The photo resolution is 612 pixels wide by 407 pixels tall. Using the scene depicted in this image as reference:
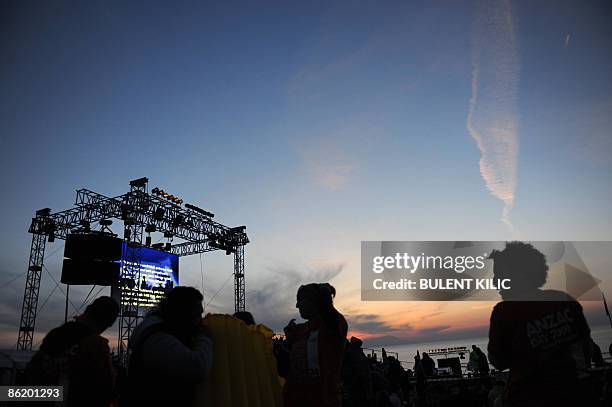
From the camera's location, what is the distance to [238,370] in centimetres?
217

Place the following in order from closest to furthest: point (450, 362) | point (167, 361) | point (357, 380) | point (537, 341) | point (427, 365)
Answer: point (167, 361) < point (537, 341) < point (357, 380) < point (427, 365) < point (450, 362)

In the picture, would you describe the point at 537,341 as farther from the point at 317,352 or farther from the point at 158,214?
the point at 158,214

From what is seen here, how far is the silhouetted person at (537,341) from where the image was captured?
203cm

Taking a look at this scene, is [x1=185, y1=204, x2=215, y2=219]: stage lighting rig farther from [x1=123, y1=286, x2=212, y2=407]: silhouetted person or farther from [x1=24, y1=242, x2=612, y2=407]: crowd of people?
[x1=123, y1=286, x2=212, y2=407]: silhouetted person

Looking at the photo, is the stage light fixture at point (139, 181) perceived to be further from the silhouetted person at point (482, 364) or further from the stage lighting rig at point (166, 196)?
the silhouetted person at point (482, 364)

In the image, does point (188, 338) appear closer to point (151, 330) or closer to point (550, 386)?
point (151, 330)

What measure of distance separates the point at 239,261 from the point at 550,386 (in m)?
20.2

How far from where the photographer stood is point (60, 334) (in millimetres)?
2742

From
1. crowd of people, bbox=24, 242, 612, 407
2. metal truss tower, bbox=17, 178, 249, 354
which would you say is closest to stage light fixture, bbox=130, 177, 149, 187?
metal truss tower, bbox=17, 178, 249, 354

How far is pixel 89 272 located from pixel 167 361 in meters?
15.6

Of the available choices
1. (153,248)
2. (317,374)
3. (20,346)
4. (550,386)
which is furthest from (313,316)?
(20,346)

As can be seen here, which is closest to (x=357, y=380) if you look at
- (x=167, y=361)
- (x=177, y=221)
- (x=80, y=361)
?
(x=80, y=361)

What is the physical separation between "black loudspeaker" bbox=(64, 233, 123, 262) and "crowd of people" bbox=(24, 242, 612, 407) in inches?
554

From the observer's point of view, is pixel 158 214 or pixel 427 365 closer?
pixel 427 365
